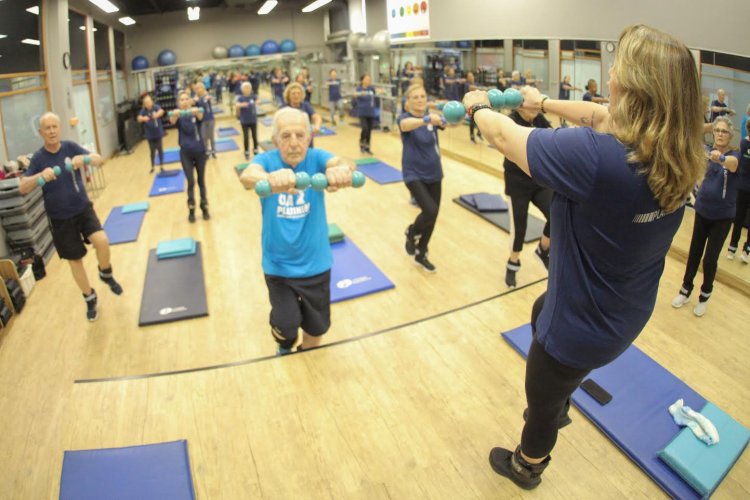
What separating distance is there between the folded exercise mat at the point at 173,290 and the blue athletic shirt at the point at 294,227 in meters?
1.74

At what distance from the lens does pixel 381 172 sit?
7992 millimetres

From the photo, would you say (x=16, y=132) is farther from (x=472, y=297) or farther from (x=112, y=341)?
(x=472, y=297)

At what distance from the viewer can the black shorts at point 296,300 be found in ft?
8.60

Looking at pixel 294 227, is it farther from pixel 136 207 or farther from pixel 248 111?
pixel 248 111

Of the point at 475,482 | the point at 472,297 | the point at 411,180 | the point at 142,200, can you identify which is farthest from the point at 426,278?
the point at 142,200

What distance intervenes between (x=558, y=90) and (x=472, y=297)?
9.87ft

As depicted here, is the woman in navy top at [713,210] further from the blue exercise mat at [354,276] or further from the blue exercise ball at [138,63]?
the blue exercise ball at [138,63]

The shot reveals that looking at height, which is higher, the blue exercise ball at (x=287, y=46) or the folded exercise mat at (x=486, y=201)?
the blue exercise ball at (x=287, y=46)

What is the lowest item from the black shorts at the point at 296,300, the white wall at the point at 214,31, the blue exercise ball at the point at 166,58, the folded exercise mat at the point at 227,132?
the black shorts at the point at 296,300

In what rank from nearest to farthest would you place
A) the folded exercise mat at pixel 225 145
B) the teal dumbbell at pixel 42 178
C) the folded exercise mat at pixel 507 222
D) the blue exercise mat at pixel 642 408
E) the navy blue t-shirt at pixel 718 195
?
1. the blue exercise mat at pixel 642 408
2. the navy blue t-shirt at pixel 718 195
3. the teal dumbbell at pixel 42 178
4. the folded exercise mat at pixel 507 222
5. the folded exercise mat at pixel 225 145

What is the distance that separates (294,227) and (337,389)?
0.93 m

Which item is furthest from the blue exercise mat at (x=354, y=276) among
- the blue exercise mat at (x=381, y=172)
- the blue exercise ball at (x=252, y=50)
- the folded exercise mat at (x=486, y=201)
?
the blue exercise ball at (x=252, y=50)

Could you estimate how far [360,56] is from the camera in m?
13.9

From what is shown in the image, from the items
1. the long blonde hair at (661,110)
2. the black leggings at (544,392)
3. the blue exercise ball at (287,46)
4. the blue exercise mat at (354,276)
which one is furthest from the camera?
the blue exercise ball at (287,46)
